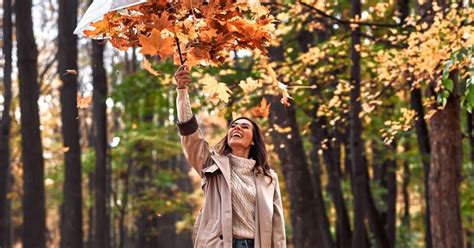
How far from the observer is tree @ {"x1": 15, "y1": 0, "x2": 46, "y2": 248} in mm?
13594

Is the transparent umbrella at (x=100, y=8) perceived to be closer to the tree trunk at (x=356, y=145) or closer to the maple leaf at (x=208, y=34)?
the maple leaf at (x=208, y=34)

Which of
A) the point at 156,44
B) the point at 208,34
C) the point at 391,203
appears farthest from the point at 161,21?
the point at 391,203

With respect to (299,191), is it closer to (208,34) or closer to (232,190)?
(232,190)

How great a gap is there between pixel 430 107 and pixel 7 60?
25.1ft

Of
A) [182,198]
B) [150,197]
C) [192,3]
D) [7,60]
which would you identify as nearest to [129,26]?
[192,3]

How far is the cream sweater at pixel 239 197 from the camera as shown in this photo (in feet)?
18.7

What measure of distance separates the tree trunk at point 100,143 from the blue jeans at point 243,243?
14.1 metres

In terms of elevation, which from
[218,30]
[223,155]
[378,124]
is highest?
[378,124]

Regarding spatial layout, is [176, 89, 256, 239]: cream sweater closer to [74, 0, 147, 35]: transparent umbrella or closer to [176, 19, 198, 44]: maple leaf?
[176, 19, 198, 44]: maple leaf

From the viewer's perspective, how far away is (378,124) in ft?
64.3

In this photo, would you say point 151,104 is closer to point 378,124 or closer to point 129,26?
point 378,124

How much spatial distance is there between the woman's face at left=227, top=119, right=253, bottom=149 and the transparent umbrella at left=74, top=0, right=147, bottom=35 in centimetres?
124

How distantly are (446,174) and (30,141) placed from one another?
658 centimetres

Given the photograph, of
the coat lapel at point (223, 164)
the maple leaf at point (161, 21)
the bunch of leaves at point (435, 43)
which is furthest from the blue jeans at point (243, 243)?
the bunch of leaves at point (435, 43)
